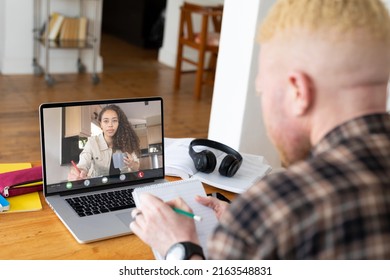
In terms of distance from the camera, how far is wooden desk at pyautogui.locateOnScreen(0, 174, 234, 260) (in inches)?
47.8

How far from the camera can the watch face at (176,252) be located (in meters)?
1.02

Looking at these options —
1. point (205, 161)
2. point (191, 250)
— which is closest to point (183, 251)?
point (191, 250)

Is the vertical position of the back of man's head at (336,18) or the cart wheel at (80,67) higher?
the back of man's head at (336,18)

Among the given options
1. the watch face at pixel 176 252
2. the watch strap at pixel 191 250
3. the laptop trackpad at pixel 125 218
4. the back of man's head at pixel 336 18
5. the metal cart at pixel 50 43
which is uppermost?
the back of man's head at pixel 336 18

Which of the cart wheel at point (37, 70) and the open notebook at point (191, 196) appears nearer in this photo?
the open notebook at point (191, 196)

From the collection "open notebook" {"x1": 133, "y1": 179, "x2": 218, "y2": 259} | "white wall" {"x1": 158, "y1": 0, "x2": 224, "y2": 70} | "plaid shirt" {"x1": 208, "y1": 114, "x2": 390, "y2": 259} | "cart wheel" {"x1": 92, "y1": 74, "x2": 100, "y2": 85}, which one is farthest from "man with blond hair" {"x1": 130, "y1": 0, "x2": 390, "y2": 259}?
"white wall" {"x1": 158, "y1": 0, "x2": 224, "y2": 70}

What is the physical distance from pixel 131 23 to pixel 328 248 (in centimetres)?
696

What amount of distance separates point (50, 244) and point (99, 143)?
313 mm

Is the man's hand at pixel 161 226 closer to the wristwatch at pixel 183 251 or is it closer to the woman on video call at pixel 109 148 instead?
the wristwatch at pixel 183 251

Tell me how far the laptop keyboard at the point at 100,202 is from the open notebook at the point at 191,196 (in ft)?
0.53

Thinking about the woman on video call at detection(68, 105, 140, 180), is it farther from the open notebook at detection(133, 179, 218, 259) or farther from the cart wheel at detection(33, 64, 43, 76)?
the cart wheel at detection(33, 64, 43, 76)

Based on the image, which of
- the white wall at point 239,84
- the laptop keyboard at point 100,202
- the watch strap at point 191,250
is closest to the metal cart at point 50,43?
the white wall at point 239,84
